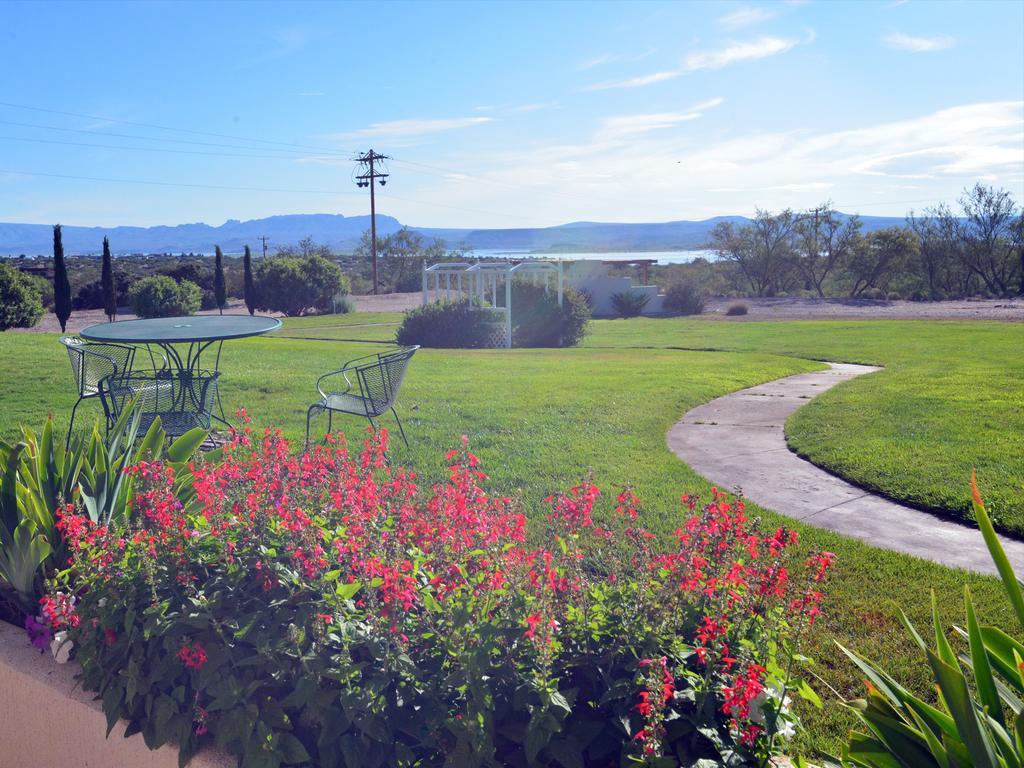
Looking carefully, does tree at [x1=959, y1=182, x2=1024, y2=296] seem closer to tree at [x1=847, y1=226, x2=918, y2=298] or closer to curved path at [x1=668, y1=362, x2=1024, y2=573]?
tree at [x1=847, y1=226, x2=918, y2=298]

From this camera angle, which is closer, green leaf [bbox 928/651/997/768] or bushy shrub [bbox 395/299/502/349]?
green leaf [bbox 928/651/997/768]

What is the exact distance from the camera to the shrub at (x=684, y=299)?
3144cm

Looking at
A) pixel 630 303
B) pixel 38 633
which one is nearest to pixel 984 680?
pixel 38 633

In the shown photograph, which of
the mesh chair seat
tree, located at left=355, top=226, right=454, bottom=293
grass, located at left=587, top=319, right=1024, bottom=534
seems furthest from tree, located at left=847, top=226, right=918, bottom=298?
the mesh chair seat

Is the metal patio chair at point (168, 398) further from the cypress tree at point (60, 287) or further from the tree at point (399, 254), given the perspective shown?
the tree at point (399, 254)

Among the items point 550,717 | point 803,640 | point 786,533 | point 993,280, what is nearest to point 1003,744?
point 786,533

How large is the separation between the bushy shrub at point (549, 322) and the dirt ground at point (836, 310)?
9.56 metres

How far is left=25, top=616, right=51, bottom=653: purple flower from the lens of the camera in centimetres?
249

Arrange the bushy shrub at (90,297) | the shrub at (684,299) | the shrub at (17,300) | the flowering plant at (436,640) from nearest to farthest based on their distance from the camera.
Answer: the flowering plant at (436,640) < the shrub at (17,300) < the shrub at (684,299) < the bushy shrub at (90,297)

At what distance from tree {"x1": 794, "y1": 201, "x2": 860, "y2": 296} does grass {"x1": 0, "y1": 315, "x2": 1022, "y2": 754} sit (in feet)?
89.9

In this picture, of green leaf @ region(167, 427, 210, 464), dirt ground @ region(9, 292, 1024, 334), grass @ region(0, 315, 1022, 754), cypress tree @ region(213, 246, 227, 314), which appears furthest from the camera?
cypress tree @ region(213, 246, 227, 314)

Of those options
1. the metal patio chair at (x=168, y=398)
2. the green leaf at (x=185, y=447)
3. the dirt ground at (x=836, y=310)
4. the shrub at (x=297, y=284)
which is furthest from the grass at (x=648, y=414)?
the shrub at (x=297, y=284)

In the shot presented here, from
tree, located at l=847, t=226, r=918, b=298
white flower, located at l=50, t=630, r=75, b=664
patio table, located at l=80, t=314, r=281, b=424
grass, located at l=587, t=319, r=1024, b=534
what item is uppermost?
tree, located at l=847, t=226, r=918, b=298

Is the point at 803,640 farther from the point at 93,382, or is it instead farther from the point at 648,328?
the point at 648,328
